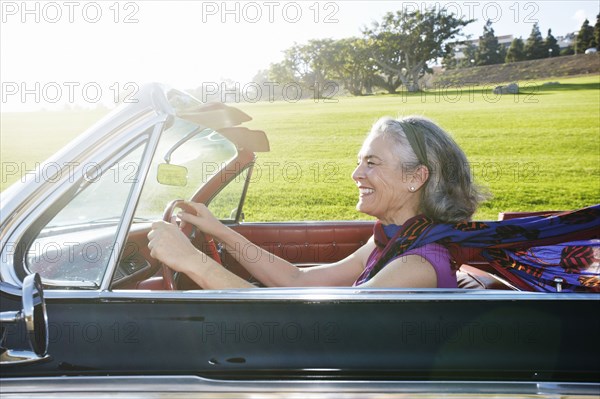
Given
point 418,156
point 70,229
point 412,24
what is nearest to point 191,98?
point 70,229

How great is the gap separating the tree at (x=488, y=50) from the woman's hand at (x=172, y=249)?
178ft

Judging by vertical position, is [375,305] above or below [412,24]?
below

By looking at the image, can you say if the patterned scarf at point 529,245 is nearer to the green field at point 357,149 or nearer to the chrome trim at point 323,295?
the chrome trim at point 323,295

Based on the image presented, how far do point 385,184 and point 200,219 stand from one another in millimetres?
812

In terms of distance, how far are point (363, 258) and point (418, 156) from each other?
0.63m

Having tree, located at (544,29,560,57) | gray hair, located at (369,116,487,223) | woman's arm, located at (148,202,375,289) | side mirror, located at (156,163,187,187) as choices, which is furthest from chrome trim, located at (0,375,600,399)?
tree, located at (544,29,560,57)

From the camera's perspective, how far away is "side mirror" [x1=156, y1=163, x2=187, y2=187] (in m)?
2.45

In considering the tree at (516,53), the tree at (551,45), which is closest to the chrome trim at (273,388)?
the tree at (516,53)

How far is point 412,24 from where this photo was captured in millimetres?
38594

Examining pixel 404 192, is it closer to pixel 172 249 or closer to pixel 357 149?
pixel 172 249

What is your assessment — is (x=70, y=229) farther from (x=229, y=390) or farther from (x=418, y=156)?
(x=418, y=156)

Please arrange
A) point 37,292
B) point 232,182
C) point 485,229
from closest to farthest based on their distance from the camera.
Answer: point 37,292
point 485,229
point 232,182

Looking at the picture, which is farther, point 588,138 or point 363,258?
point 588,138

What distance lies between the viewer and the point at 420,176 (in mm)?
2301
